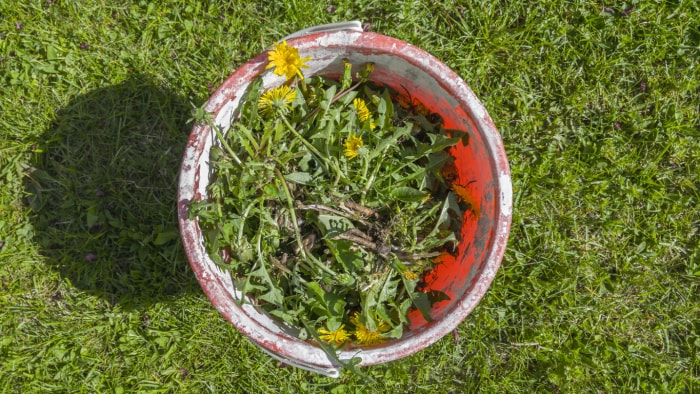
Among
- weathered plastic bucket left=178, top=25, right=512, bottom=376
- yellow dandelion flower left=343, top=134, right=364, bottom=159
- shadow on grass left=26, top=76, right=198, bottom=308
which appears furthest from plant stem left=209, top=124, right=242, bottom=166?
shadow on grass left=26, top=76, right=198, bottom=308

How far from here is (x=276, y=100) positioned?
1480mm

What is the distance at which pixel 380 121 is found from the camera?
169 centimetres

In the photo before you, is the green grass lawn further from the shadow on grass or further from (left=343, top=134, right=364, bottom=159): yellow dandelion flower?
(left=343, top=134, right=364, bottom=159): yellow dandelion flower

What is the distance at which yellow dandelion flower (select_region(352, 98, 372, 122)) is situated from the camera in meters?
1.65

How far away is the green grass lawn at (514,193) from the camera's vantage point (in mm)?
2242

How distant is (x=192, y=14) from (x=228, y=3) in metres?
0.15

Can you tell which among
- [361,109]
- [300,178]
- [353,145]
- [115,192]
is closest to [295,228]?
[300,178]

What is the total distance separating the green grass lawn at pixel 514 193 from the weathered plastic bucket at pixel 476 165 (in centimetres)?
71

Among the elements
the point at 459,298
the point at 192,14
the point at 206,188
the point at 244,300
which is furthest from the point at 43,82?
the point at 459,298

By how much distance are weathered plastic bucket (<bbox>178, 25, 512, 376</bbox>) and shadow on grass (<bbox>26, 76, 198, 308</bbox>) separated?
754 millimetres

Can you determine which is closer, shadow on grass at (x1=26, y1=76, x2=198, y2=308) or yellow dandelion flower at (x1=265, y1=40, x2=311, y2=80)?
yellow dandelion flower at (x1=265, y1=40, x2=311, y2=80)

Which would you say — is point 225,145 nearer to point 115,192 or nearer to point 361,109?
point 361,109

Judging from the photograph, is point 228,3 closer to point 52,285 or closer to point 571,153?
point 52,285

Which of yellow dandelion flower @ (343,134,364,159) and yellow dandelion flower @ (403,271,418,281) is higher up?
yellow dandelion flower @ (343,134,364,159)
